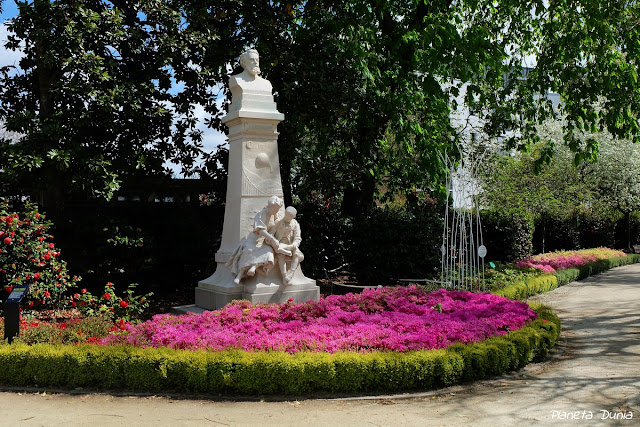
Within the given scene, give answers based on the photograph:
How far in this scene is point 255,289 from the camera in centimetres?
841

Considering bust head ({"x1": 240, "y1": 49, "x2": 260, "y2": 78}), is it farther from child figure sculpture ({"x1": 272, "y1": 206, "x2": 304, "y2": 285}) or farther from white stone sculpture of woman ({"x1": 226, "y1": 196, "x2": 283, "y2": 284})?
child figure sculpture ({"x1": 272, "y1": 206, "x2": 304, "y2": 285})

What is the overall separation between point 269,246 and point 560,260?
12.0 m

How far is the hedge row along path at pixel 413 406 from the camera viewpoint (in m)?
4.65

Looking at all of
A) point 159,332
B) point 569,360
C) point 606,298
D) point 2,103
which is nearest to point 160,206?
point 2,103

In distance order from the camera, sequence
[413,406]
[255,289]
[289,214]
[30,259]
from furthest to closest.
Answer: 1. [30,259]
2. [289,214]
3. [255,289]
4. [413,406]

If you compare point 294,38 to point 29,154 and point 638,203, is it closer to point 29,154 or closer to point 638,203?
point 29,154

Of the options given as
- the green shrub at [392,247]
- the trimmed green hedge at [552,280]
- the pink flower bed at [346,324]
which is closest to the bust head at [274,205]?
the pink flower bed at [346,324]

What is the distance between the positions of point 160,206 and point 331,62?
4.83 metres

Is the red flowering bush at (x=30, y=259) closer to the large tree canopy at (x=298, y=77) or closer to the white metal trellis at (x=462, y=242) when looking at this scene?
the large tree canopy at (x=298, y=77)

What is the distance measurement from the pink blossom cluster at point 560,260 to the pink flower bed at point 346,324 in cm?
722

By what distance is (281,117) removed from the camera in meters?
9.13

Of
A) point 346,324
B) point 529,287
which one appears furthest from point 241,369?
point 529,287

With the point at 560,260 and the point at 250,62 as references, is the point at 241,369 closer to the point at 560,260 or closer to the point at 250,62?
the point at 250,62

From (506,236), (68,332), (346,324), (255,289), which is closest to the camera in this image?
(68,332)
